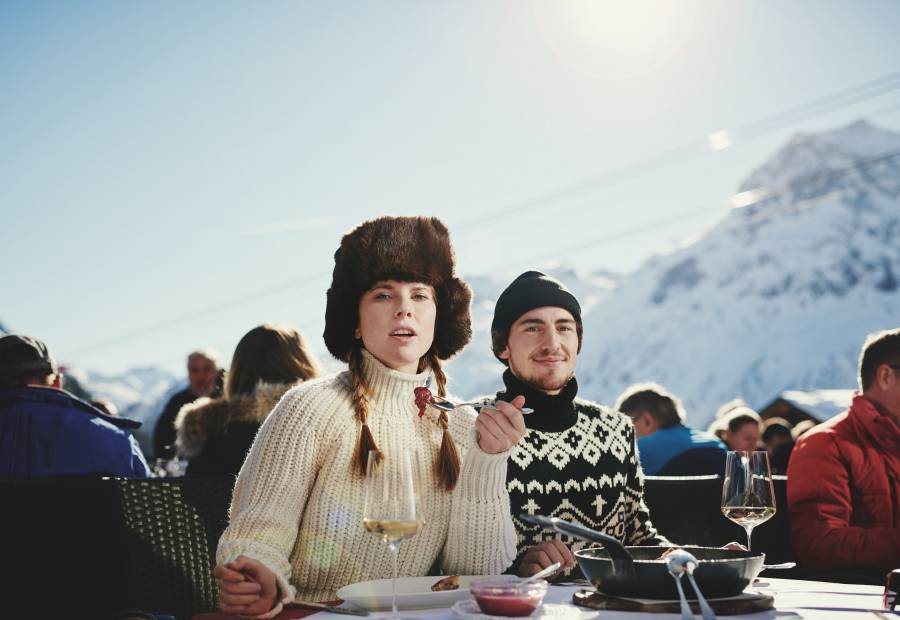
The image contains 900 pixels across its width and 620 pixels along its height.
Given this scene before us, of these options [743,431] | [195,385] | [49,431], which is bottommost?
[743,431]

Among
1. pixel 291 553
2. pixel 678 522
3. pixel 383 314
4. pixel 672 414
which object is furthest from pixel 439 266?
pixel 672 414

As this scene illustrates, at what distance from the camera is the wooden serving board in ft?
5.05

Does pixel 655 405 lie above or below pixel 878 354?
below

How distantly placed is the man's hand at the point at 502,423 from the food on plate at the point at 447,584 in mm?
317

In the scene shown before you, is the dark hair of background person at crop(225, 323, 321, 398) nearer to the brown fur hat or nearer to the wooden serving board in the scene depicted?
the brown fur hat

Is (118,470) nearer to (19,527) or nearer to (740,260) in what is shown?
(19,527)

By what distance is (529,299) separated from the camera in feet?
10.5

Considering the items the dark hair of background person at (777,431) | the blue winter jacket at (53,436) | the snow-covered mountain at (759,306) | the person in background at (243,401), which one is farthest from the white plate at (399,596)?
the snow-covered mountain at (759,306)

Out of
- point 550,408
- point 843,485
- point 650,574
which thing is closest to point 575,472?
point 550,408

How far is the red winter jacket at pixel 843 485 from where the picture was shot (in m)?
3.27

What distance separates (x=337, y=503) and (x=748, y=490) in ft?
3.40

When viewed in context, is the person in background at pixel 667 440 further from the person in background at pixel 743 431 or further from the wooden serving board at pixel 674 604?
the wooden serving board at pixel 674 604

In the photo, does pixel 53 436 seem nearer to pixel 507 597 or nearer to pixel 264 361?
pixel 264 361

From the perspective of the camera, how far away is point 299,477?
200cm
